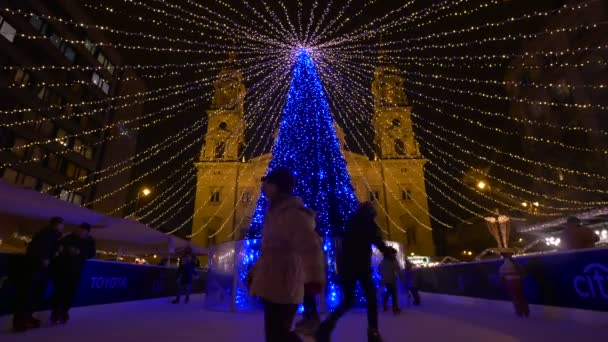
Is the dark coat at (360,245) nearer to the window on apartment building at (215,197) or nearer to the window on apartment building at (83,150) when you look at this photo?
the window on apartment building at (215,197)

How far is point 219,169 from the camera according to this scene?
3250 cm

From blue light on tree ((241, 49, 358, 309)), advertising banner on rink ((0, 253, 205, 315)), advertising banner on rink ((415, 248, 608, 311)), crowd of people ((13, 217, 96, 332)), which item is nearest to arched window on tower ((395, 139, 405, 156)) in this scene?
blue light on tree ((241, 49, 358, 309))

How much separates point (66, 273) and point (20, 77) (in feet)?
85.3

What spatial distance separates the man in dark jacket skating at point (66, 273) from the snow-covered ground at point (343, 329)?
32 centimetres

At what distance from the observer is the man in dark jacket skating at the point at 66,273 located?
5406mm

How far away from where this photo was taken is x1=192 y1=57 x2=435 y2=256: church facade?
31.3m

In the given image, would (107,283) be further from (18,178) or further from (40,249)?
(18,178)

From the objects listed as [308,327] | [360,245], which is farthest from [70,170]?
[360,245]

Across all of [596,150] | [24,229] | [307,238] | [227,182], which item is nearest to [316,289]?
[307,238]

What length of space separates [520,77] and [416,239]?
18757 mm

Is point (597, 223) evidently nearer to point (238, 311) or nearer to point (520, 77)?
point (238, 311)

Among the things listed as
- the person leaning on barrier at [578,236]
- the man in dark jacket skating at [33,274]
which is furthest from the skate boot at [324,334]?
the person leaning on barrier at [578,236]

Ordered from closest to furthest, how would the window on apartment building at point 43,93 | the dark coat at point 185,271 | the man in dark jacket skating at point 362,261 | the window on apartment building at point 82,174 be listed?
the man in dark jacket skating at point 362,261, the dark coat at point 185,271, the window on apartment building at point 43,93, the window on apartment building at point 82,174

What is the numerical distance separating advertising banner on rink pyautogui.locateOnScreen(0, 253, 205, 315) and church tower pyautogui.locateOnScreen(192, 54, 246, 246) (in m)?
19.9
